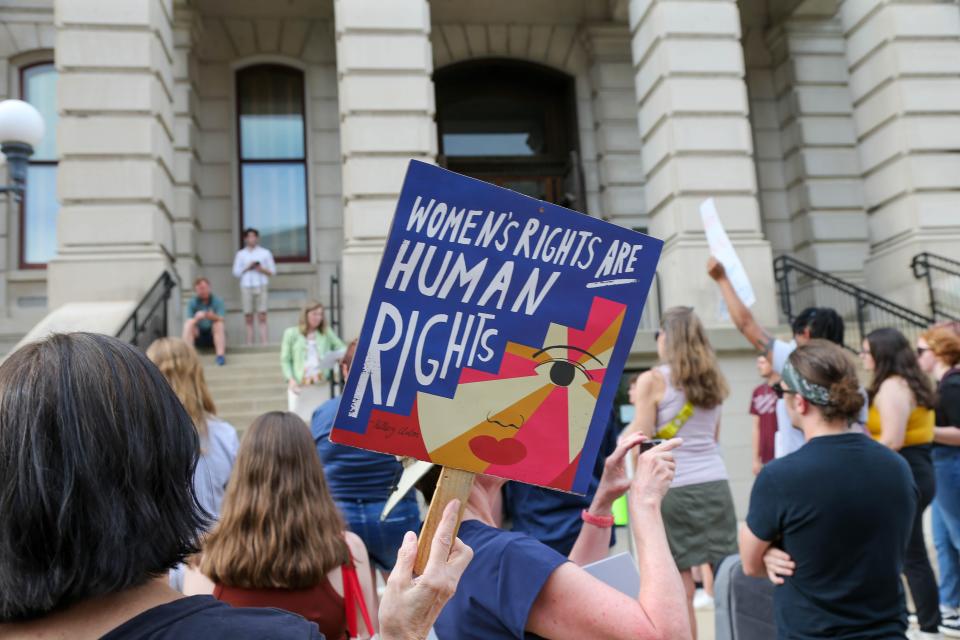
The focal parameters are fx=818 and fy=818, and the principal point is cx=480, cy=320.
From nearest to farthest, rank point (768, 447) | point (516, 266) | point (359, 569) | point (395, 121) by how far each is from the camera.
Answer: point (516, 266)
point (359, 569)
point (768, 447)
point (395, 121)

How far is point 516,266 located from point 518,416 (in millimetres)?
333

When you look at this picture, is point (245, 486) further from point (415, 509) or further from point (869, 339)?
point (869, 339)

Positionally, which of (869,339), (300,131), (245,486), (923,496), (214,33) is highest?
(214,33)

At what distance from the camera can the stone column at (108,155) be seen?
36.7 feet

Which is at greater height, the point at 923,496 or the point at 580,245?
the point at 580,245

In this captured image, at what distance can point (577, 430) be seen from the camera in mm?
1874

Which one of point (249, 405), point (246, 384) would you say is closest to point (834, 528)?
point (249, 405)

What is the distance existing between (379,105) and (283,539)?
393 inches

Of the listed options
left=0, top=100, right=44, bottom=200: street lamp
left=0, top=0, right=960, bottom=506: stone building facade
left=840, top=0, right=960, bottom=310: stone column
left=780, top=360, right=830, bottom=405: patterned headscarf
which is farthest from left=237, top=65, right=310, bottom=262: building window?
left=780, top=360, right=830, bottom=405: patterned headscarf

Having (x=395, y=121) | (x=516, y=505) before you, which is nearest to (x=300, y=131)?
(x=395, y=121)

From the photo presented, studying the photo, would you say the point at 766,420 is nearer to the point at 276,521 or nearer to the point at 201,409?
the point at 201,409

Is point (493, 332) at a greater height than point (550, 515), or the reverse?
point (493, 332)

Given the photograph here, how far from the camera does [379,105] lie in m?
12.0
